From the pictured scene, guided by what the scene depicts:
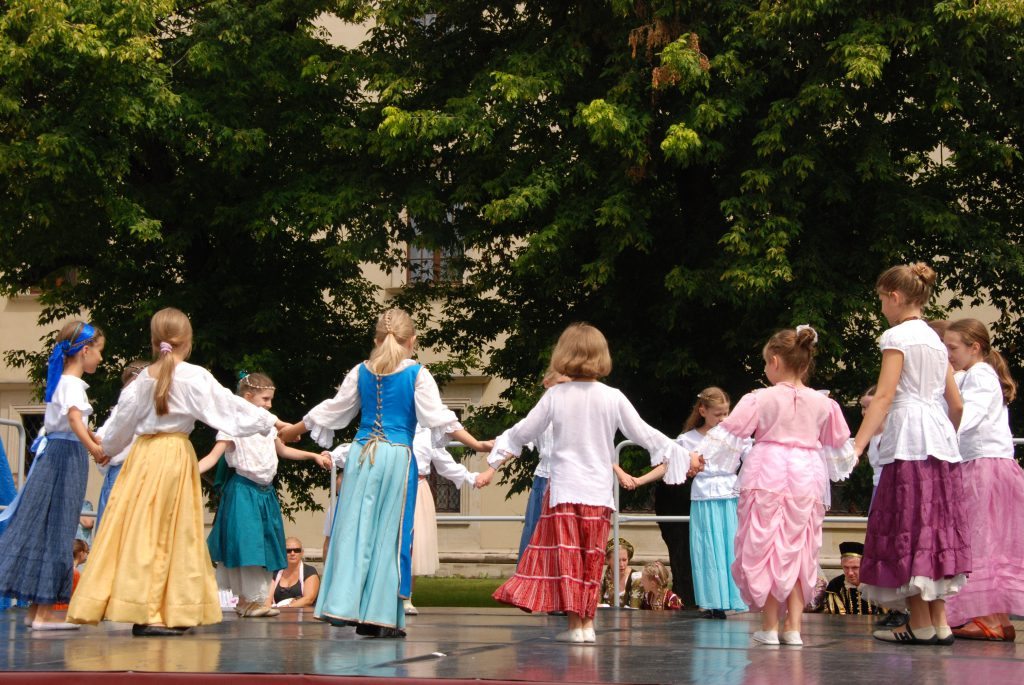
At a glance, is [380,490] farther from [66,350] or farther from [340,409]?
[66,350]

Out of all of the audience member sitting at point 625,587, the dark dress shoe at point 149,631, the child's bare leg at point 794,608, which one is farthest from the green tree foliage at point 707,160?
the dark dress shoe at point 149,631

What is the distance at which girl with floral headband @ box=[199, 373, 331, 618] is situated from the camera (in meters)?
9.70

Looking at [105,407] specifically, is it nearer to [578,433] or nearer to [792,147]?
[792,147]

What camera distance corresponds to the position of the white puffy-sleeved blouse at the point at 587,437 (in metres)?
7.67

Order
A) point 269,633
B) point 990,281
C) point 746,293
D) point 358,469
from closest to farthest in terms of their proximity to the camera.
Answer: point 358,469 < point 269,633 < point 746,293 < point 990,281

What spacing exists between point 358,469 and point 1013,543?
3.73m

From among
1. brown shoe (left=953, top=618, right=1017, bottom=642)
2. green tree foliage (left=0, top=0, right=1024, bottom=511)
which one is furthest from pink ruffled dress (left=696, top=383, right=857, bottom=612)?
green tree foliage (left=0, top=0, right=1024, bottom=511)

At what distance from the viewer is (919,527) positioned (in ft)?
23.0

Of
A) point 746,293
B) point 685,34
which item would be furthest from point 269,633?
point 685,34

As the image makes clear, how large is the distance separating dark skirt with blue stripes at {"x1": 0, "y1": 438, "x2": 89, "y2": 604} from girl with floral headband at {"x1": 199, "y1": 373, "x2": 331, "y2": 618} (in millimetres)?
1246

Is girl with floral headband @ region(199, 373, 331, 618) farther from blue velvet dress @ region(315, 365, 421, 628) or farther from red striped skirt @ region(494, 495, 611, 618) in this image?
red striped skirt @ region(494, 495, 611, 618)

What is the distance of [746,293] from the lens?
15203mm

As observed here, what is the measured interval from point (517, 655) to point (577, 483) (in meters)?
1.21

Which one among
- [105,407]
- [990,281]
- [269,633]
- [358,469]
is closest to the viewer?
[358,469]
